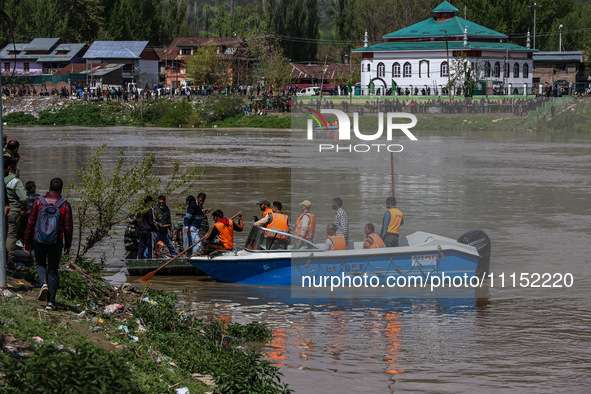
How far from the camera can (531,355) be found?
12.3 m

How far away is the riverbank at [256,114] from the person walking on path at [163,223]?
172 feet

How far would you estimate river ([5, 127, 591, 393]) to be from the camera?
458 inches

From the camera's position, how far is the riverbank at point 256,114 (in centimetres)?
6744

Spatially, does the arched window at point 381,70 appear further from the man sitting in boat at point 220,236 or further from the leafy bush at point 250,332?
the leafy bush at point 250,332

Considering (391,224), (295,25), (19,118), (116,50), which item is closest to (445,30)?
(295,25)

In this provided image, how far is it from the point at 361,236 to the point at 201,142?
37.5 metres

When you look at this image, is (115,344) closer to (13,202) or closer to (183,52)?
(13,202)

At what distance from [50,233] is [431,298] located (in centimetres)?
760

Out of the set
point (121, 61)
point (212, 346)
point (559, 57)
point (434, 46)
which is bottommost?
point (212, 346)

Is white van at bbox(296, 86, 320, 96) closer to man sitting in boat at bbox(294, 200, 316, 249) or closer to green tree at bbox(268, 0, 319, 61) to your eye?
green tree at bbox(268, 0, 319, 61)

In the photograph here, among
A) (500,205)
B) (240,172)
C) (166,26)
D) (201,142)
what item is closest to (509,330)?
(500,205)

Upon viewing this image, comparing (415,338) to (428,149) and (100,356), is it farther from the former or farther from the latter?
(428,149)

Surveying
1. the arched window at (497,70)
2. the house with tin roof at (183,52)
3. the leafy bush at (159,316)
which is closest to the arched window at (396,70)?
the arched window at (497,70)

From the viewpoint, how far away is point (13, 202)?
12.6 meters
